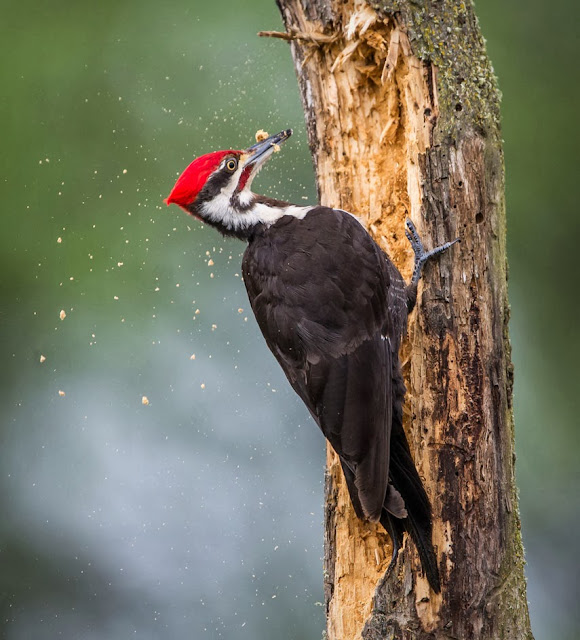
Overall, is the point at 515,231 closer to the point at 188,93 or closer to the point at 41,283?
the point at 188,93

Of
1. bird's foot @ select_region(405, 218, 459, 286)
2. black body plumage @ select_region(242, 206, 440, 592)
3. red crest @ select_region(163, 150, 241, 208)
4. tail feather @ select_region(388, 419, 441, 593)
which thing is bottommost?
tail feather @ select_region(388, 419, 441, 593)

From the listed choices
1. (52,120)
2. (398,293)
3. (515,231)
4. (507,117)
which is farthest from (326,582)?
(52,120)

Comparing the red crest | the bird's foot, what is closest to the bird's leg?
the bird's foot

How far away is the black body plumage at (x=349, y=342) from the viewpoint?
2.21 m

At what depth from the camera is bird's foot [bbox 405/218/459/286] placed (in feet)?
7.64

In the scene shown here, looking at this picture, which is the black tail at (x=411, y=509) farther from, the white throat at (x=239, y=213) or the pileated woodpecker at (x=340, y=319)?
the white throat at (x=239, y=213)

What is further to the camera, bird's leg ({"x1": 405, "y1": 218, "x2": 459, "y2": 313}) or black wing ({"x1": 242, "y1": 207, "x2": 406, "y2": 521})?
bird's leg ({"x1": 405, "y1": 218, "x2": 459, "y2": 313})

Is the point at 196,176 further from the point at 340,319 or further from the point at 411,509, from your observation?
the point at 411,509

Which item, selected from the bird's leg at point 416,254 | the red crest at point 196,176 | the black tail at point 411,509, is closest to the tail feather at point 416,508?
the black tail at point 411,509

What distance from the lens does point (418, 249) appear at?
2.36 meters

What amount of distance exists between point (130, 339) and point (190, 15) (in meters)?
1.57

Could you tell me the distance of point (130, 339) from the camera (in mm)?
3922

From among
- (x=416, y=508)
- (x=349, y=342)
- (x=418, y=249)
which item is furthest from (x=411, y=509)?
(x=418, y=249)

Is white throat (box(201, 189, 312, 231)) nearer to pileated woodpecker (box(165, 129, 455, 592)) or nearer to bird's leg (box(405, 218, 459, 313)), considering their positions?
pileated woodpecker (box(165, 129, 455, 592))
